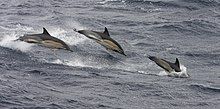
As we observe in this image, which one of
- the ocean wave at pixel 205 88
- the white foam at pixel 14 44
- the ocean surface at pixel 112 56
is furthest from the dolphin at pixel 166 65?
the white foam at pixel 14 44

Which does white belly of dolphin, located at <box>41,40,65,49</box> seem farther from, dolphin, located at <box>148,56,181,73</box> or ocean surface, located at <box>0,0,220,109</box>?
dolphin, located at <box>148,56,181,73</box>

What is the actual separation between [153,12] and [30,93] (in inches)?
630

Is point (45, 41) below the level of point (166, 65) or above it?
above

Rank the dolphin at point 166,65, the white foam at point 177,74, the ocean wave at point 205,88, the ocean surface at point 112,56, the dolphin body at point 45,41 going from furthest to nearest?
the white foam at point 177,74
the dolphin at point 166,65
the dolphin body at point 45,41
the ocean wave at point 205,88
the ocean surface at point 112,56

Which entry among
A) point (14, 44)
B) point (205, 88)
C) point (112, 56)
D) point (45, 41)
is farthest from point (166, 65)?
point (14, 44)

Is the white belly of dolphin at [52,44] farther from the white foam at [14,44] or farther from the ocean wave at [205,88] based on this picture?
the ocean wave at [205,88]

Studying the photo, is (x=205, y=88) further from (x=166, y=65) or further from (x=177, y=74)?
(x=166, y=65)

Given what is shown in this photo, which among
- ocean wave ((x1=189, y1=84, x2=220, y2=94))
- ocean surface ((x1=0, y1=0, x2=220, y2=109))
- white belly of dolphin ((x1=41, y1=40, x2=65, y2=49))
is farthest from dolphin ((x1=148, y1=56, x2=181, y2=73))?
white belly of dolphin ((x1=41, y1=40, x2=65, y2=49))

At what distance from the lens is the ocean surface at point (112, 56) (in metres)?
15.6

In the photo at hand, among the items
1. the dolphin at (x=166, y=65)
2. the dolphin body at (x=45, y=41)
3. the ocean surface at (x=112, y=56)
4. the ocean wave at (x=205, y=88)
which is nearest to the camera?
the ocean surface at (x=112, y=56)

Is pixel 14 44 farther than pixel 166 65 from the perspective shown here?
Yes

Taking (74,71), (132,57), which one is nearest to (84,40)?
(132,57)

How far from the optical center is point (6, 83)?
1636cm

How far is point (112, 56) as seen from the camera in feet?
70.7
